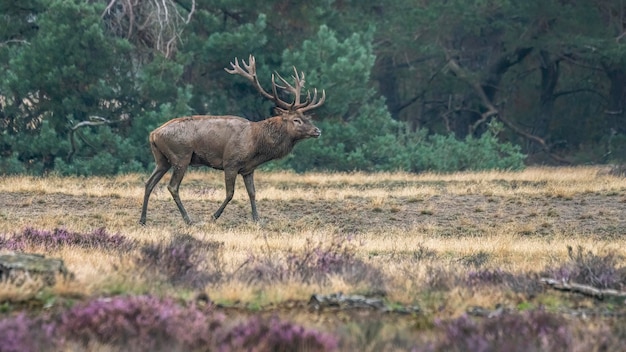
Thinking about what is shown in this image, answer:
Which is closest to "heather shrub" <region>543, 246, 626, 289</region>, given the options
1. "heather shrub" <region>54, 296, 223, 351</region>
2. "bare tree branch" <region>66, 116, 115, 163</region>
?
"heather shrub" <region>54, 296, 223, 351</region>

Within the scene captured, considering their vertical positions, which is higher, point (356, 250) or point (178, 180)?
point (178, 180)

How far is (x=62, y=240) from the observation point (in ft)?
42.0

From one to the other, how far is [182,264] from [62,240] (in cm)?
308

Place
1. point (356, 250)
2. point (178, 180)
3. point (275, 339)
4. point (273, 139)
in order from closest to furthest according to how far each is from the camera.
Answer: point (275, 339) → point (356, 250) → point (178, 180) → point (273, 139)

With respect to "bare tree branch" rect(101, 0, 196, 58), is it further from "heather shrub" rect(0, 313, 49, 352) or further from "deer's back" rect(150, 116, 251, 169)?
"heather shrub" rect(0, 313, 49, 352)

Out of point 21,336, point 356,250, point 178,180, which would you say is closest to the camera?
point 21,336

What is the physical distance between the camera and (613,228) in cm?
1748

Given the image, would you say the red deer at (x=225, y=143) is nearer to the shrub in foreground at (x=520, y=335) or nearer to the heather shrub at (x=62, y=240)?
the heather shrub at (x=62, y=240)

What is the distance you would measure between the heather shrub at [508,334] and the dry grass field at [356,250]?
0.10 ft

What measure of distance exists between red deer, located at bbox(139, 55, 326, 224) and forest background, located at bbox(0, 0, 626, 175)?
10.6 m

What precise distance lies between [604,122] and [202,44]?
59.9 feet

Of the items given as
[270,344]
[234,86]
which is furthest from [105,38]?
[270,344]

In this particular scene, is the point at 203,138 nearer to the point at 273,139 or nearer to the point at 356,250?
the point at 273,139

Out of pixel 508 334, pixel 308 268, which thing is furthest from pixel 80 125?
pixel 508 334
